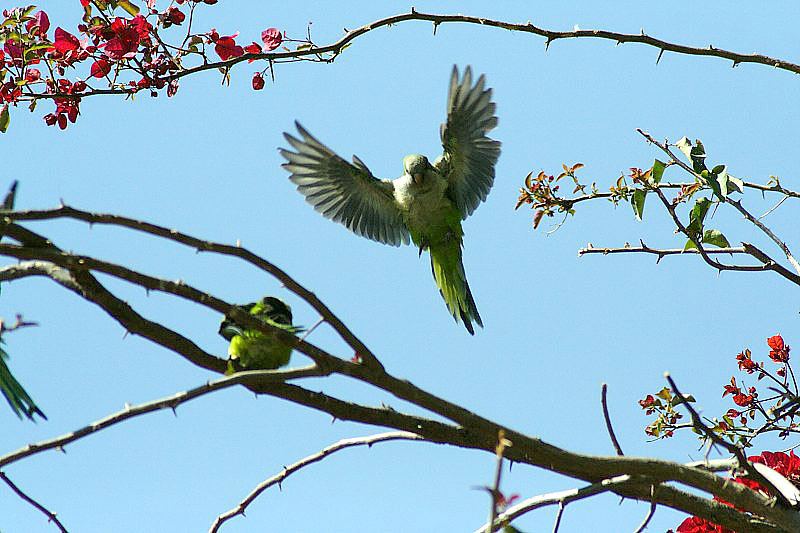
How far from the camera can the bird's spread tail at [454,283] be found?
4828 millimetres

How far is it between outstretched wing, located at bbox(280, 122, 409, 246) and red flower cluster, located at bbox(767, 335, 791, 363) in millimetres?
2203

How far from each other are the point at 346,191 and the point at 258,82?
56.9 inches

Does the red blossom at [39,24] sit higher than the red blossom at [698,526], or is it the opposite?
the red blossom at [39,24]

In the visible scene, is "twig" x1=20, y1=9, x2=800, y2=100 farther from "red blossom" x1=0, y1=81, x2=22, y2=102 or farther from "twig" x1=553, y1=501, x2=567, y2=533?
"twig" x1=553, y1=501, x2=567, y2=533

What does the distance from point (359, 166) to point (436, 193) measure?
437 millimetres

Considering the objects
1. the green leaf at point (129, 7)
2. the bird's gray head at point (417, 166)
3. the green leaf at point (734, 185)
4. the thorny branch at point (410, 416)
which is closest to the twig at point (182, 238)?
the thorny branch at point (410, 416)

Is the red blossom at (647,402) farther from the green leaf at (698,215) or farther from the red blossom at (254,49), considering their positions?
Answer: the red blossom at (254,49)

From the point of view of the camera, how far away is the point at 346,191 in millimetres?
4828

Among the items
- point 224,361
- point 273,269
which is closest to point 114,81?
point 224,361

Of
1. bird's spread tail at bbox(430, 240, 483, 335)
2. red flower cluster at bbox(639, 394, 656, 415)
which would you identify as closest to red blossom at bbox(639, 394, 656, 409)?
red flower cluster at bbox(639, 394, 656, 415)

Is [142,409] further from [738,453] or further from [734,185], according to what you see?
[734,185]

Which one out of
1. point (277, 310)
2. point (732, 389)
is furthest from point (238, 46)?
point (732, 389)

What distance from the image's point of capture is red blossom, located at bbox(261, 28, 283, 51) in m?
3.31

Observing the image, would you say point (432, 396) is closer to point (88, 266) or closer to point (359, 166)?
point (88, 266)
